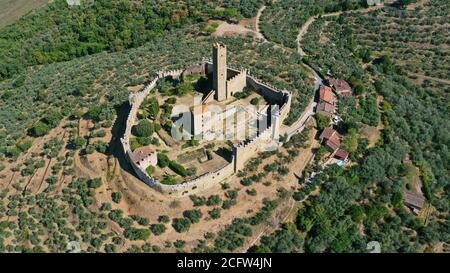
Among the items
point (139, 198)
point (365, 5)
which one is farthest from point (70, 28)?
point (365, 5)

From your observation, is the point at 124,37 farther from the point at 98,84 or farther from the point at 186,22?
the point at 98,84

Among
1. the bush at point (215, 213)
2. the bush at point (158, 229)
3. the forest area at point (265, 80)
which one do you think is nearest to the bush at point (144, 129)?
the forest area at point (265, 80)

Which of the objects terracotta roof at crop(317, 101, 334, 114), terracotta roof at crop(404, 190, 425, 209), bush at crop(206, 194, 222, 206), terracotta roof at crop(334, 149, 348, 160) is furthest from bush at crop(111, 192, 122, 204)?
terracotta roof at crop(404, 190, 425, 209)

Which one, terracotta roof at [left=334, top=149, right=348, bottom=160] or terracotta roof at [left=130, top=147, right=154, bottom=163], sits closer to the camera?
terracotta roof at [left=130, top=147, right=154, bottom=163]

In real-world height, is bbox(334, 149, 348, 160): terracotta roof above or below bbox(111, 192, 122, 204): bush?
above

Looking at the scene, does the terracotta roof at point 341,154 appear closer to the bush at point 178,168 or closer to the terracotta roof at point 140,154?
the bush at point 178,168

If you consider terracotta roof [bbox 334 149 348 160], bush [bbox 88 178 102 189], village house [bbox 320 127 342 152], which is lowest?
bush [bbox 88 178 102 189]

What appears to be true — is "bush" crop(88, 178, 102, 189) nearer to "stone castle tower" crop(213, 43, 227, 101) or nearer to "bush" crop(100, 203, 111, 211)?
"bush" crop(100, 203, 111, 211)

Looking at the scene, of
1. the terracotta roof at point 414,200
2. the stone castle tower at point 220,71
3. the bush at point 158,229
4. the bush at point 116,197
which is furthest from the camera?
the stone castle tower at point 220,71
